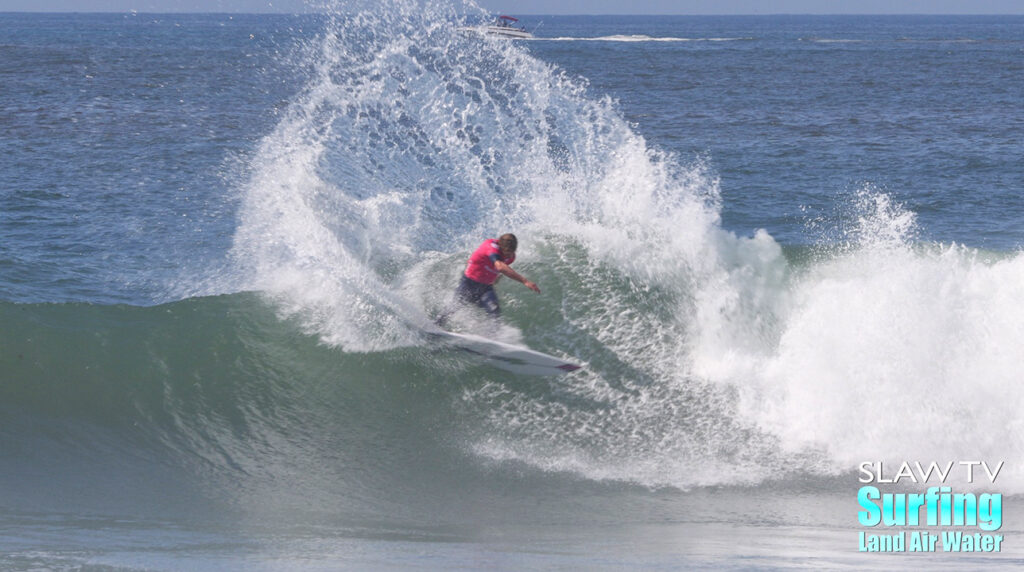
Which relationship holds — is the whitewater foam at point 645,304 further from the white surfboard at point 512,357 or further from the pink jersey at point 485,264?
the pink jersey at point 485,264

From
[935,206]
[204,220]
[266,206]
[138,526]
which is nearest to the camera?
[138,526]

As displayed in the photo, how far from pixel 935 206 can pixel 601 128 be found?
10674 mm

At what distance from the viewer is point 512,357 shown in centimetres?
964

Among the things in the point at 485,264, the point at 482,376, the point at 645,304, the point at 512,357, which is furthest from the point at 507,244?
the point at 645,304

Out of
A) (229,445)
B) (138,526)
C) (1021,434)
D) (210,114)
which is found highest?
(210,114)

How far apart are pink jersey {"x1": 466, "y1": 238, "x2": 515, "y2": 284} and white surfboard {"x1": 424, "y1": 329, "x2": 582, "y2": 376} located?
0.61 m

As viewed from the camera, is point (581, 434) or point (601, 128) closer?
point (581, 434)

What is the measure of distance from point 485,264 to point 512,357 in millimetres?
988

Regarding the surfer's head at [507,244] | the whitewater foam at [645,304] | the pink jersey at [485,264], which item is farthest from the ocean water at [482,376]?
the surfer's head at [507,244]

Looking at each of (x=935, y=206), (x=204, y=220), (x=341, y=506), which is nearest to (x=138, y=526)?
(x=341, y=506)

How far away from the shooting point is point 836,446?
29.3ft

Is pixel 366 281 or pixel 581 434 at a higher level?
pixel 366 281

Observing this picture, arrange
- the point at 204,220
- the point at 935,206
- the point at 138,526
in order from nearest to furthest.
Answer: the point at 138,526, the point at 204,220, the point at 935,206

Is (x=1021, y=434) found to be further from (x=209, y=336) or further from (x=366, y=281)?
(x=209, y=336)
